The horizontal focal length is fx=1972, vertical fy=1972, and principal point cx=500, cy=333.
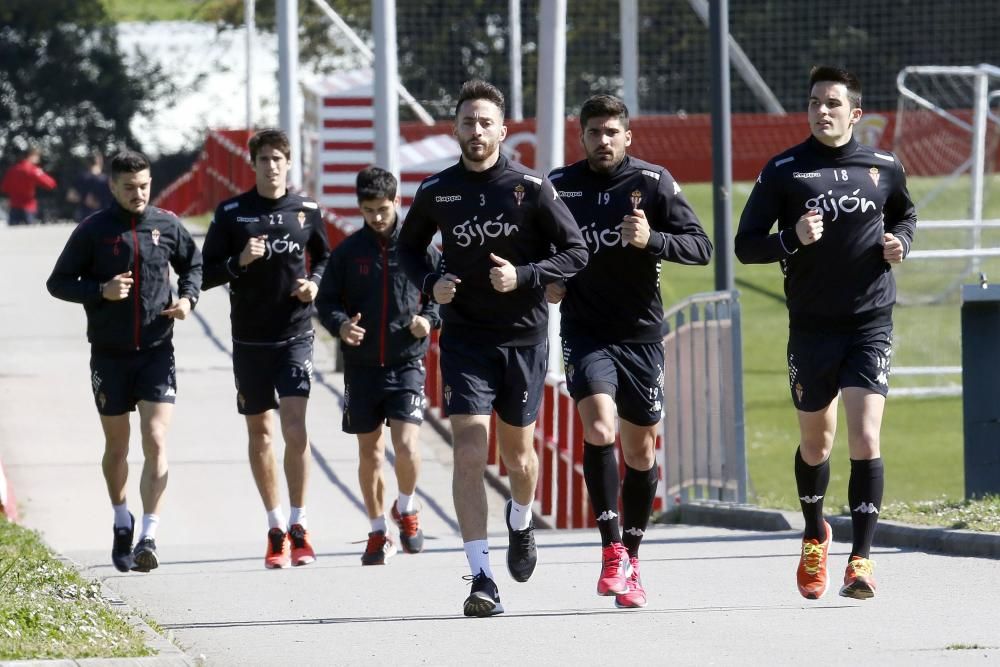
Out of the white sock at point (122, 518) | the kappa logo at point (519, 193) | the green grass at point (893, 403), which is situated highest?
the kappa logo at point (519, 193)

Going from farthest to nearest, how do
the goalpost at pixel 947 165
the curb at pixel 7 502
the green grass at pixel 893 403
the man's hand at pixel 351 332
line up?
the goalpost at pixel 947 165 → the green grass at pixel 893 403 → the curb at pixel 7 502 → the man's hand at pixel 351 332

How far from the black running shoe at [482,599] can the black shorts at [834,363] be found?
4.85 ft

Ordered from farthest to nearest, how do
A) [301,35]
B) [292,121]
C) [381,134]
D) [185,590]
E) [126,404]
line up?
[301,35] < [292,121] < [381,134] < [126,404] < [185,590]

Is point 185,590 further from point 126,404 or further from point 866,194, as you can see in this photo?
point 866,194

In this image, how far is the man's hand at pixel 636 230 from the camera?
7.69 m

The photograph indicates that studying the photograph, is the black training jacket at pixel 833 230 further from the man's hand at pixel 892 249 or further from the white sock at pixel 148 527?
the white sock at pixel 148 527

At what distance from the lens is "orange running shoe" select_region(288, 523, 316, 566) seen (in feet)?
33.3

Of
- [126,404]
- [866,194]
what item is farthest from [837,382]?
[126,404]

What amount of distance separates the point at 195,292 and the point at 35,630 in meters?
3.49

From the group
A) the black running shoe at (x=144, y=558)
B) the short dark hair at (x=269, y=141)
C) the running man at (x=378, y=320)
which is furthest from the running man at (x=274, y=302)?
the black running shoe at (x=144, y=558)

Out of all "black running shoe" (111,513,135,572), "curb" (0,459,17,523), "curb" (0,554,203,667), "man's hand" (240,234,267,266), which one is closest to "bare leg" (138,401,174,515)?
"black running shoe" (111,513,135,572)

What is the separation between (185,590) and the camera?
9.03m

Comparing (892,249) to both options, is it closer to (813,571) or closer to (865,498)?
(865,498)

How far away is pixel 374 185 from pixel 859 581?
12.0ft
